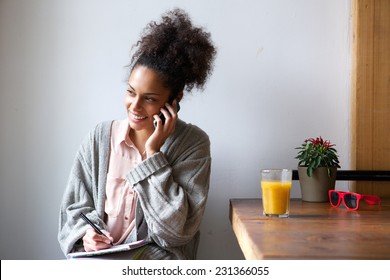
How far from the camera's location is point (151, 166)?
134 centimetres

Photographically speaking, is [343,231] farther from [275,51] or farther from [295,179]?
[275,51]

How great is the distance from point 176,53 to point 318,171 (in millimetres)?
539

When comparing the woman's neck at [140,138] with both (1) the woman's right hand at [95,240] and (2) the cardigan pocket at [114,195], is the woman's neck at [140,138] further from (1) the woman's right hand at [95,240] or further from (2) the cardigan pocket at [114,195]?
(1) the woman's right hand at [95,240]

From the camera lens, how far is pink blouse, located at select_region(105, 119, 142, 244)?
1.43 m

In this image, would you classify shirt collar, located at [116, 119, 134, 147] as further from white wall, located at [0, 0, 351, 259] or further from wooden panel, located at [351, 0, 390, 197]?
wooden panel, located at [351, 0, 390, 197]

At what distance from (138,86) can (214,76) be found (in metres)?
0.38

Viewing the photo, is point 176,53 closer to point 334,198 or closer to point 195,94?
point 195,94

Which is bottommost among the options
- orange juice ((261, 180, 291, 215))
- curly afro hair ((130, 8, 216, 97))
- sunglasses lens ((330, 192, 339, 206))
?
sunglasses lens ((330, 192, 339, 206))

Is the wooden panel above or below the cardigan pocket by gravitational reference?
above

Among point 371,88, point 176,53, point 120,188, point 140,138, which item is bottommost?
point 120,188

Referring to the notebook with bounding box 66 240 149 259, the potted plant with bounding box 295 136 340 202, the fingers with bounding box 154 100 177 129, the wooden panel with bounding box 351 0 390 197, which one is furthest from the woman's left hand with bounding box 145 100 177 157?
the wooden panel with bounding box 351 0 390 197

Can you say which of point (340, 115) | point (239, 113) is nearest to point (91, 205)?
point (239, 113)

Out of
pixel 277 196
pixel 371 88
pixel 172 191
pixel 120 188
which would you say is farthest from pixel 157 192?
pixel 371 88

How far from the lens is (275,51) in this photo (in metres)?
1.69
